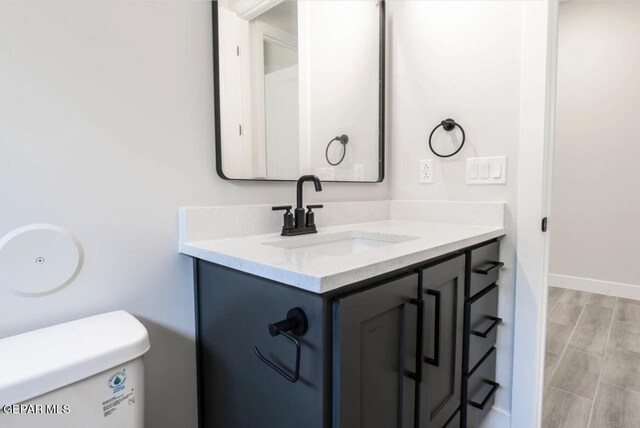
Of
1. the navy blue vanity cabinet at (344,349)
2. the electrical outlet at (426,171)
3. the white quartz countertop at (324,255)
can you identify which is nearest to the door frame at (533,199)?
the white quartz countertop at (324,255)

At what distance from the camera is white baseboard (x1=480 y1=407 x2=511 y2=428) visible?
1392 mm

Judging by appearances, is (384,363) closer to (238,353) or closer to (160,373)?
(238,353)

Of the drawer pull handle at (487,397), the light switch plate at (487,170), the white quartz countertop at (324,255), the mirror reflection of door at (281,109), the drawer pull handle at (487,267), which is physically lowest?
the drawer pull handle at (487,397)

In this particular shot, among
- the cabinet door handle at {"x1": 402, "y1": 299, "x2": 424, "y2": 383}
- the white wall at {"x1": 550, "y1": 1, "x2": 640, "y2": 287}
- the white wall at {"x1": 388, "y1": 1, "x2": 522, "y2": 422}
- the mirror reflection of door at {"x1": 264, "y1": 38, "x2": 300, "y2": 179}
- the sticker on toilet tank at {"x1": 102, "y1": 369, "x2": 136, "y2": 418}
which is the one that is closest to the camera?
the sticker on toilet tank at {"x1": 102, "y1": 369, "x2": 136, "y2": 418}

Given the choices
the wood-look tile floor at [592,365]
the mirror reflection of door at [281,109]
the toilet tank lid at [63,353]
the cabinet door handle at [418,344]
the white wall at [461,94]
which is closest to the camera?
the toilet tank lid at [63,353]

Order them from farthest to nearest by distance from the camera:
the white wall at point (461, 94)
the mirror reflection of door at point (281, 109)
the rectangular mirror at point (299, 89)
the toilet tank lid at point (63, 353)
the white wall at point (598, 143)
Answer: the white wall at point (598, 143) < the white wall at point (461, 94) < the mirror reflection of door at point (281, 109) < the rectangular mirror at point (299, 89) < the toilet tank lid at point (63, 353)

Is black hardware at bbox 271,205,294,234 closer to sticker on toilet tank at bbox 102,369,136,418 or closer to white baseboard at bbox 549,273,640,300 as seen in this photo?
sticker on toilet tank at bbox 102,369,136,418

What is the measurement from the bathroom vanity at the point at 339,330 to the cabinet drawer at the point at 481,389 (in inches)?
0.6

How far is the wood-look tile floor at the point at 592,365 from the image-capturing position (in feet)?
5.00

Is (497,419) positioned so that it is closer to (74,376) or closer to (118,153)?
(74,376)

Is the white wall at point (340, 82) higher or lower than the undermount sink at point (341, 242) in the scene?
higher

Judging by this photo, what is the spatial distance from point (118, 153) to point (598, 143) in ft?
12.2

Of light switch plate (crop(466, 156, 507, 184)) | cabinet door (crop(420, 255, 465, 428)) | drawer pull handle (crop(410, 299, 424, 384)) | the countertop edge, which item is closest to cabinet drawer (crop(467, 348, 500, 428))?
cabinet door (crop(420, 255, 465, 428))

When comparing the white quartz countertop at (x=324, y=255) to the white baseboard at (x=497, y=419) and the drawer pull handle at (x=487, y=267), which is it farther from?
the white baseboard at (x=497, y=419)
